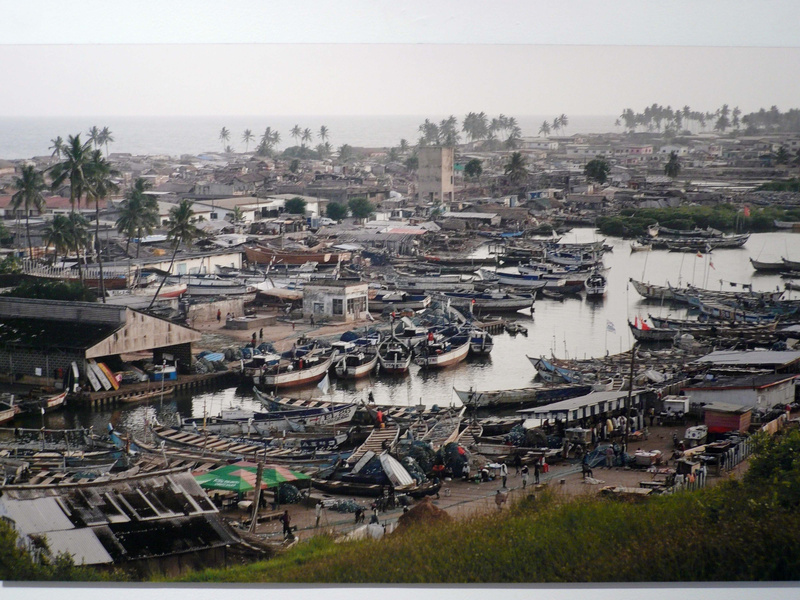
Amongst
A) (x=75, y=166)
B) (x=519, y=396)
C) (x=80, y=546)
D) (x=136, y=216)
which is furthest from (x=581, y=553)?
(x=136, y=216)

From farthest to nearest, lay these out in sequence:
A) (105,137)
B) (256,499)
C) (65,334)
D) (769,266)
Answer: (769,266) < (105,137) < (65,334) < (256,499)

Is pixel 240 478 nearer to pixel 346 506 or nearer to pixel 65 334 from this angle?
pixel 346 506

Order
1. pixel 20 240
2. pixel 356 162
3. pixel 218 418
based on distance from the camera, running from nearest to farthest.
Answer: pixel 218 418 → pixel 20 240 → pixel 356 162

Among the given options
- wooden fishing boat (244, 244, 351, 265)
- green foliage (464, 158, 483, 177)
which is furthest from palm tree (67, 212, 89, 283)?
green foliage (464, 158, 483, 177)

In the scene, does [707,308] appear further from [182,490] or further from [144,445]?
[182,490]

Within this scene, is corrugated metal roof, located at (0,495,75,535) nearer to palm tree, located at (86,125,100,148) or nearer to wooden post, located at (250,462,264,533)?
wooden post, located at (250,462,264,533)

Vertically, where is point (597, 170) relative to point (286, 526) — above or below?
above

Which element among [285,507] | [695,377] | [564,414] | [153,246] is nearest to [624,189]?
[153,246]
